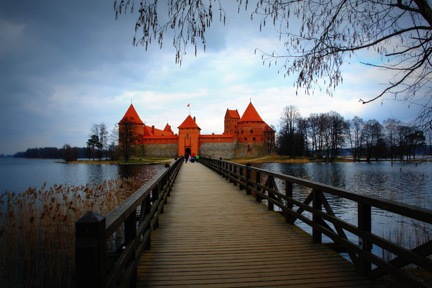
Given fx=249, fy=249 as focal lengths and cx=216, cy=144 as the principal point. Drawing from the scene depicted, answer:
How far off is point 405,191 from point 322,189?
12753 millimetres

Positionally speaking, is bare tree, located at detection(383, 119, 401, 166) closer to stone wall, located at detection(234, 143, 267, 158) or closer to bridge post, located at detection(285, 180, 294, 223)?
bridge post, located at detection(285, 180, 294, 223)

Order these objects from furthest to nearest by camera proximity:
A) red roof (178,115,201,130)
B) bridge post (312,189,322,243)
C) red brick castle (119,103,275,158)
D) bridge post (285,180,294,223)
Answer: red roof (178,115,201,130) → red brick castle (119,103,275,158) → bridge post (285,180,294,223) → bridge post (312,189,322,243)

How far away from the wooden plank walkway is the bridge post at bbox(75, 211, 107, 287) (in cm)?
110

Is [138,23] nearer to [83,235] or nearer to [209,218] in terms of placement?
[83,235]

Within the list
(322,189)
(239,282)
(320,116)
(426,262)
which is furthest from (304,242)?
(320,116)

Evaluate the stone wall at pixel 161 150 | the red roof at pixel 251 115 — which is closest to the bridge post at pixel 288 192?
the stone wall at pixel 161 150

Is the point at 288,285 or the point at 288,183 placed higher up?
the point at 288,183

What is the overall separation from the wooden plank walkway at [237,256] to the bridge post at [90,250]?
1098 mm

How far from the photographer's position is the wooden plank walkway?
2.41 m

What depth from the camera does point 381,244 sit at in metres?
2.21

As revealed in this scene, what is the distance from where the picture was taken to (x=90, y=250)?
1.34m

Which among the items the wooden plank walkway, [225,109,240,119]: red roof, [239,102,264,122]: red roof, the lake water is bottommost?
the lake water

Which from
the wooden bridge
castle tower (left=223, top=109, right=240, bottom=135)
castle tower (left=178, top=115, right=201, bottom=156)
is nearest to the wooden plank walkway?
the wooden bridge

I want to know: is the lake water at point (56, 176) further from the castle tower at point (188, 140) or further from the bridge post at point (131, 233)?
the castle tower at point (188, 140)
